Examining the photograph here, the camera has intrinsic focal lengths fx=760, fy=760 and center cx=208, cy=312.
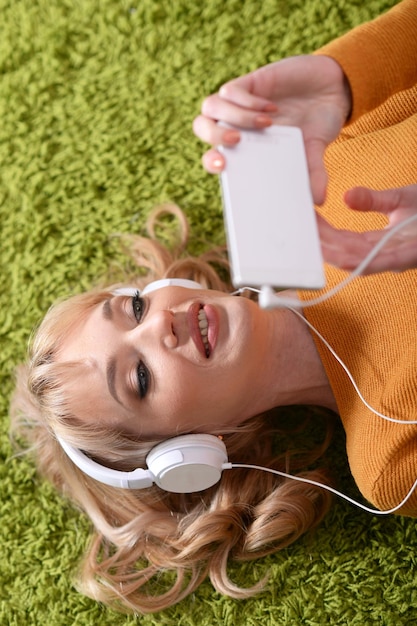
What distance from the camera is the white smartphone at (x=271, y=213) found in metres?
0.90

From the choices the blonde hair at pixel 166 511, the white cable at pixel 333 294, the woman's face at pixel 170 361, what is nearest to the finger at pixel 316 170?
the white cable at pixel 333 294

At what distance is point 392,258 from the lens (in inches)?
38.5

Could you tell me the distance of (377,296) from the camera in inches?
51.6

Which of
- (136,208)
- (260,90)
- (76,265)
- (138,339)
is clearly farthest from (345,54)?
(76,265)

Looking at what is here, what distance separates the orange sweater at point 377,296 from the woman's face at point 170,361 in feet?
0.52

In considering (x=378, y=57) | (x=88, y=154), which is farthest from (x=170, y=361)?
(x=88, y=154)

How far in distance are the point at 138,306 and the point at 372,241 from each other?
51 cm

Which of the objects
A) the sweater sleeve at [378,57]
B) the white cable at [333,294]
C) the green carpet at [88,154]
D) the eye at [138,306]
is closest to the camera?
the white cable at [333,294]

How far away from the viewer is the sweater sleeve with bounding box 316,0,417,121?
1145 mm

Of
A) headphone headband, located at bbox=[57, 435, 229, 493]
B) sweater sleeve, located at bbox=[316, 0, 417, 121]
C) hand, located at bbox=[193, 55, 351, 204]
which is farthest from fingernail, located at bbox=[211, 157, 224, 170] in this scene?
headphone headband, located at bbox=[57, 435, 229, 493]

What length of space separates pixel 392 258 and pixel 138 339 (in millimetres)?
482

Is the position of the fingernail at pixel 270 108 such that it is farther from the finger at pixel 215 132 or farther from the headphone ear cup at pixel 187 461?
the headphone ear cup at pixel 187 461

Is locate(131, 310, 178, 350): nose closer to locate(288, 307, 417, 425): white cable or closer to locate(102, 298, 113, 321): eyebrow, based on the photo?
locate(102, 298, 113, 321): eyebrow

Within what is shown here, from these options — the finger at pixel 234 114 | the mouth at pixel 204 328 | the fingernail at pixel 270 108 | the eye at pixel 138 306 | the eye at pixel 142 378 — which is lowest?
the eye at pixel 142 378
